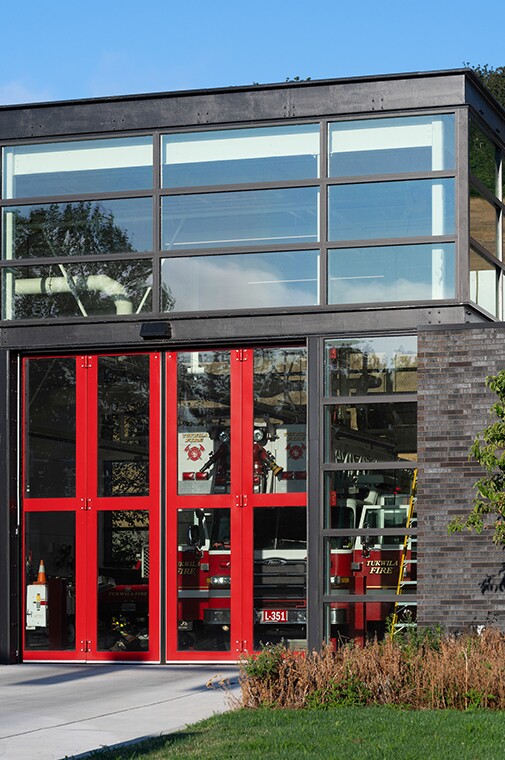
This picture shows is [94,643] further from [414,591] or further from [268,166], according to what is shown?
[268,166]

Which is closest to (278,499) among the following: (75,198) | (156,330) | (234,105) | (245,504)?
(245,504)

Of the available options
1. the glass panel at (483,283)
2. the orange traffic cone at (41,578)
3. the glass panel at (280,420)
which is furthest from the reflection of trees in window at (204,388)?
the glass panel at (483,283)

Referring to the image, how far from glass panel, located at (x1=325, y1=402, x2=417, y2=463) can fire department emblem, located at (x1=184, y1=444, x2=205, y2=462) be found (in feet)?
5.60

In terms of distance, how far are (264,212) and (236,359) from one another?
72.1 inches

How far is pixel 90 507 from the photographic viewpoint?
1744cm

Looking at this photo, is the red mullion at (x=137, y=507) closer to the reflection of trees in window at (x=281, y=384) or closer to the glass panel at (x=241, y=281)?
the glass panel at (x=241, y=281)

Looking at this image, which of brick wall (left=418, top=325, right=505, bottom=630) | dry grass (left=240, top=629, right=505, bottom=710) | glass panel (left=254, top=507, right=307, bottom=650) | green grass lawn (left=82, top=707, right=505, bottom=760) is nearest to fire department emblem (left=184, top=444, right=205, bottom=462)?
glass panel (left=254, top=507, right=307, bottom=650)

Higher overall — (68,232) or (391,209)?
(391,209)

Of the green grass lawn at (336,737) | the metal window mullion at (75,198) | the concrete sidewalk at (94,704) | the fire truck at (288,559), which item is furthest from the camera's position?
the metal window mullion at (75,198)

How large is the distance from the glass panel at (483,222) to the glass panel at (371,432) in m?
2.45

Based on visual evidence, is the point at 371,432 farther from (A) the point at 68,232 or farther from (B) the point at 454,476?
(A) the point at 68,232

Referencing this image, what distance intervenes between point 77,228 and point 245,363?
9.21 feet

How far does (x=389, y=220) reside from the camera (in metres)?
16.5

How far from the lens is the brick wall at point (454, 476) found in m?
15.5
